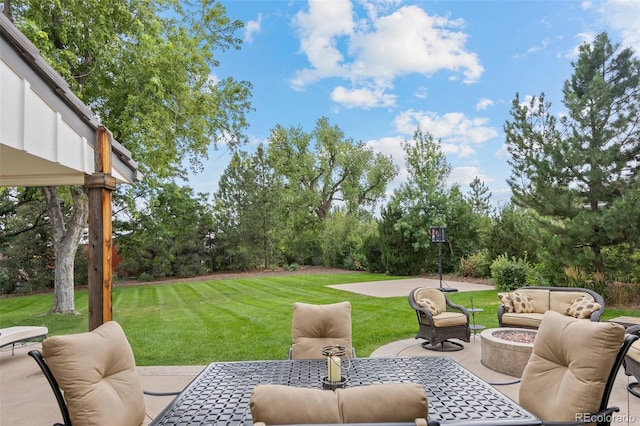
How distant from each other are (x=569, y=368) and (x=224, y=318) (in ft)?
22.1

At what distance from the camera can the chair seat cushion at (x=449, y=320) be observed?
197 inches

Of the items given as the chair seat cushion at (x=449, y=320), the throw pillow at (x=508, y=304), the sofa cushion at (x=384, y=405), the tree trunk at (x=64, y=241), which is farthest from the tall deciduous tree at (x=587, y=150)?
the tree trunk at (x=64, y=241)

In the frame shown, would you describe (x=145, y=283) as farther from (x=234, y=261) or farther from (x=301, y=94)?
(x=301, y=94)

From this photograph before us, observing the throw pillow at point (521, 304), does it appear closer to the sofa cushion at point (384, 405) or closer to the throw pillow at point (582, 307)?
the throw pillow at point (582, 307)

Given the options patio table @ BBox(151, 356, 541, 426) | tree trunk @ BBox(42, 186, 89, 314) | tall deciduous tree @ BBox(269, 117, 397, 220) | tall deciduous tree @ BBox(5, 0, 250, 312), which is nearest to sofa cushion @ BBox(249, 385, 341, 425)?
patio table @ BBox(151, 356, 541, 426)

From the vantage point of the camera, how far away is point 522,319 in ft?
17.0

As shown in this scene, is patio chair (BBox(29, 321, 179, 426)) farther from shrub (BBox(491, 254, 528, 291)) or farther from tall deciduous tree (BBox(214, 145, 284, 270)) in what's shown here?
tall deciduous tree (BBox(214, 145, 284, 270))

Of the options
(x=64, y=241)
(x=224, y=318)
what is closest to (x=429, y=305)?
(x=224, y=318)

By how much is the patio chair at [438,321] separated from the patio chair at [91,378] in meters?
3.86

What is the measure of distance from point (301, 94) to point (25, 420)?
58.7 feet

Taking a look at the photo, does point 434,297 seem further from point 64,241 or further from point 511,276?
point 64,241

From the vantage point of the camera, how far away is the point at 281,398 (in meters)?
1.17

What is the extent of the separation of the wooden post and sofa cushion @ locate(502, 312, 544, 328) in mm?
5017

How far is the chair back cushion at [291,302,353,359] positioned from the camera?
299 centimetres
